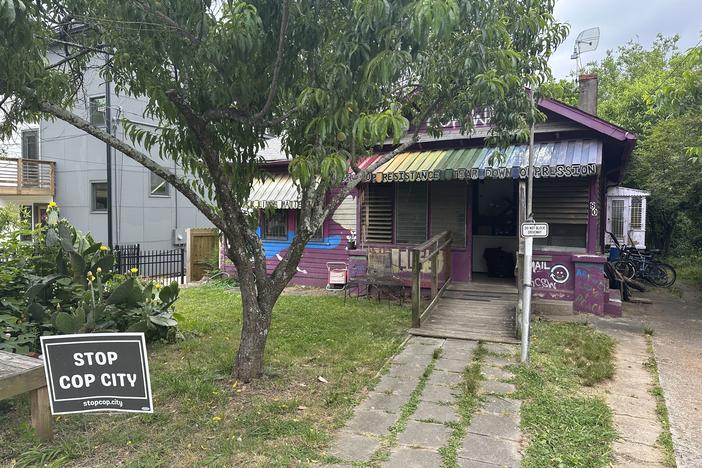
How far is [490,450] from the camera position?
325 cm

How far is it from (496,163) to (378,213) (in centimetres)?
268

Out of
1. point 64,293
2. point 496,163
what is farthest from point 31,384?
point 496,163

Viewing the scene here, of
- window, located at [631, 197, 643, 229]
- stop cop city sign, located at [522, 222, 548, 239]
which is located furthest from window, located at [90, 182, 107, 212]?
window, located at [631, 197, 643, 229]

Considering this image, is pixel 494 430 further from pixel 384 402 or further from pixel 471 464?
pixel 384 402

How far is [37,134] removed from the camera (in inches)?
640

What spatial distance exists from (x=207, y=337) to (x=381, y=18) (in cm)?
470

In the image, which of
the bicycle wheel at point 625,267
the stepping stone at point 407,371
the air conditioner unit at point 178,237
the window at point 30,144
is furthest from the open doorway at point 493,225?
the window at point 30,144

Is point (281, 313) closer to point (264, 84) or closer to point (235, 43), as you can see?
point (264, 84)

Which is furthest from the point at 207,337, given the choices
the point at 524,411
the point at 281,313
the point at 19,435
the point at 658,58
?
the point at 658,58

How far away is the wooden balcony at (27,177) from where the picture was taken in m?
15.4

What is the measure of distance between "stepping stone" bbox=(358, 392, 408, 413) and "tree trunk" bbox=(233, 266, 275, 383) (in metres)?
1.10

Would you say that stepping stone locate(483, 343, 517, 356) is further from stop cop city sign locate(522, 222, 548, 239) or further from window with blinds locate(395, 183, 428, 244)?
window with blinds locate(395, 183, 428, 244)

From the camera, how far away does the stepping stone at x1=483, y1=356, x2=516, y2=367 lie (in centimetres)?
509

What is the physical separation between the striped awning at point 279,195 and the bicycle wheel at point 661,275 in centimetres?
874
